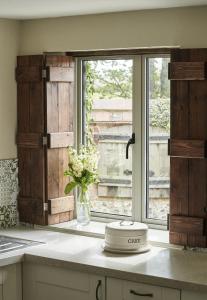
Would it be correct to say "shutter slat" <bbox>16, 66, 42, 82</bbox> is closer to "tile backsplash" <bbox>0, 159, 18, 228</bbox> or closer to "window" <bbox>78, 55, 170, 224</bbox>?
"window" <bbox>78, 55, 170, 224</bbox>

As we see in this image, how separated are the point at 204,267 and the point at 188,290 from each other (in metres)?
0.26

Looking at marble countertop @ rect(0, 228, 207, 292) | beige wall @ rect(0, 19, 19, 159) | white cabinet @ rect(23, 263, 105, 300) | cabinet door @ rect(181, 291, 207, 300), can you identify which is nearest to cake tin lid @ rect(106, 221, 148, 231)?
marble countertop @ rect(0, 228, 207, 292)

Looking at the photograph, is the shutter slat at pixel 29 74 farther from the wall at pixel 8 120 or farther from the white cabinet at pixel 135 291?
the white cabinet at pixel 135 291

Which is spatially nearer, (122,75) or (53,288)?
(53,288)

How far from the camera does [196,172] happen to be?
3898 mm

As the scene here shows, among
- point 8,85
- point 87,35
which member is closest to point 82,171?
point 8,85

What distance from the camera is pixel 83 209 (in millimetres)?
4500

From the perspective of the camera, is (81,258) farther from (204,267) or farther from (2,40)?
(2,40)

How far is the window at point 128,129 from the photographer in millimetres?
4355

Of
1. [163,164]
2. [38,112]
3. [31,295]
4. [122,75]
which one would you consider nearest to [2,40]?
[38,112]

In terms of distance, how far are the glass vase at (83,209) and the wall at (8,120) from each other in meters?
0.48

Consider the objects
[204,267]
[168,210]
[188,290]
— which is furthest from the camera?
[168,210]

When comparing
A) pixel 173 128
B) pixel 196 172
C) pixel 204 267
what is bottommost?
pixel 204 267

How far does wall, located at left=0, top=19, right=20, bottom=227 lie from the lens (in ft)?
14.9
